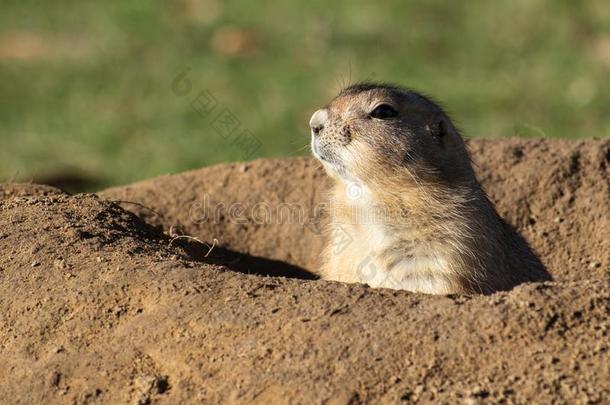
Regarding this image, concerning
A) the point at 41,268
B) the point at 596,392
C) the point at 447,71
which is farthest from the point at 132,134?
the point at 596,392

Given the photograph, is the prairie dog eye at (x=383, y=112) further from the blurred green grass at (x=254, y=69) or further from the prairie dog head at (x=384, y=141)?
the blurred green grass at (x=254, y=69)

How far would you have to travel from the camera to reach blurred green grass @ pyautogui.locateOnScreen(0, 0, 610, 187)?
10.4 meters

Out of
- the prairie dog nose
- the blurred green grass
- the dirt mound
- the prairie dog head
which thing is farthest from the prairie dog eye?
the blurred green grass

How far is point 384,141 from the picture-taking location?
207 inches

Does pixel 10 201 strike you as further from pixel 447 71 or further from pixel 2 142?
pixel 447 71

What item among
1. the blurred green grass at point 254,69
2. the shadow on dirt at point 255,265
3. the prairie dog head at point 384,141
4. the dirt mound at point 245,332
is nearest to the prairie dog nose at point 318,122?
the prairie dog head at point 384,141

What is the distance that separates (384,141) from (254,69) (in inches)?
262

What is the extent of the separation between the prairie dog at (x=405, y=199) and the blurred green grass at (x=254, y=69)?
14.4 feet

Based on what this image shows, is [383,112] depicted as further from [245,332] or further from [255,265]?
[245,332]

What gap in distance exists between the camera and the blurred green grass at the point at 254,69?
34.2 ft

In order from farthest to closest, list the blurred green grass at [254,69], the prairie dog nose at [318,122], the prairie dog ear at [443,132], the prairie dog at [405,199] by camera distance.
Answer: the blurred green grass at [254,69]
the prairie dog ear at [443,132]
the prairie dog nose at [318,122]
the prairie dog at [405,199]

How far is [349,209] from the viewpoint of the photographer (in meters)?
5.51

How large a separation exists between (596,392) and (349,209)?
2416 millimetres

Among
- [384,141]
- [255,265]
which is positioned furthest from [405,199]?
[255,265]
